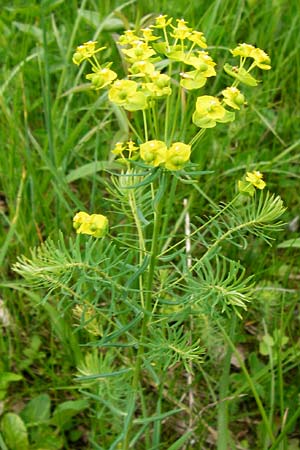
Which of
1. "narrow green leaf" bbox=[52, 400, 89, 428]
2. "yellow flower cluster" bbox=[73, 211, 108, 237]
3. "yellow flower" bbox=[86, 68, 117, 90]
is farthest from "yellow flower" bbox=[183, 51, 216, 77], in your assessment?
Result: "narrow green leaf" bbox=[52, 400, 89, 428]

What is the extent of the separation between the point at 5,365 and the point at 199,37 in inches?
36.4

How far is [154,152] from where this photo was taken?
901mm

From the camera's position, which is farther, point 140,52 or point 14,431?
point 14,431

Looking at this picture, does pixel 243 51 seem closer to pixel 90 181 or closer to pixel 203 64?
pixel 203 64

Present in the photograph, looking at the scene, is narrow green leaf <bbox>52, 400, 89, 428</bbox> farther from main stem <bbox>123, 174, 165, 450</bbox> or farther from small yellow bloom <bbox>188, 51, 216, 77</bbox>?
small yellow bloom <bbox>188, 51, 216, 77</bbox>

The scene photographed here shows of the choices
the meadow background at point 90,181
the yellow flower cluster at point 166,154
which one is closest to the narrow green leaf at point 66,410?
the meadow background at point 90,181

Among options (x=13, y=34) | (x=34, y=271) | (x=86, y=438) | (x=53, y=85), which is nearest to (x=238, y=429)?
(x=86, y=438)

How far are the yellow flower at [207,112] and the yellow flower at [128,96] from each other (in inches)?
3.1

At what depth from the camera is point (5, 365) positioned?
62.1 inches

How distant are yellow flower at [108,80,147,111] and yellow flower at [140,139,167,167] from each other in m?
0.07

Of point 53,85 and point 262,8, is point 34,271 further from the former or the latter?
point 262,8

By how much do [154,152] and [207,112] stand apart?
115 millimetres

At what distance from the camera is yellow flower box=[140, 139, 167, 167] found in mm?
898

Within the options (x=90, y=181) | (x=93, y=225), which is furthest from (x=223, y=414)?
(x=90, y=181)
